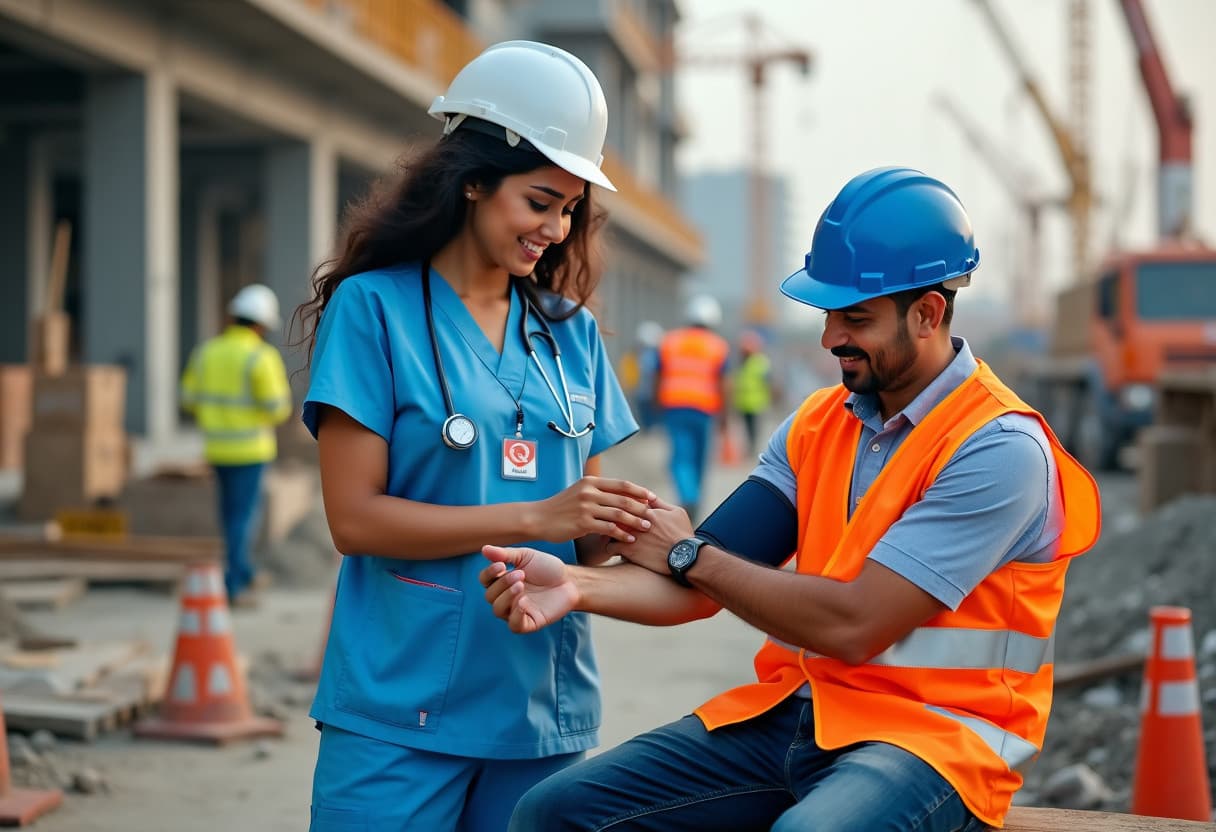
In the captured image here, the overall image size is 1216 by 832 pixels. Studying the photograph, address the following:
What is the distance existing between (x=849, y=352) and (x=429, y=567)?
3.20 feet

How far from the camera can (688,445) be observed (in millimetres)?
13695

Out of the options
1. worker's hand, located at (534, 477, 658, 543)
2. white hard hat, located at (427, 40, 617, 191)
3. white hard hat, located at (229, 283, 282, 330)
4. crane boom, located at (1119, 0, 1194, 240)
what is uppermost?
crane boom, located at (1119, 0, 1194, 240)

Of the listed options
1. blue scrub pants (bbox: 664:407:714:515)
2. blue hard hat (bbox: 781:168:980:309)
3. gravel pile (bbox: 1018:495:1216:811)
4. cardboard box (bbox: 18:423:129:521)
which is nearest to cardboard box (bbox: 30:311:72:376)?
cardboard box (bbox: 18:423:129:521)

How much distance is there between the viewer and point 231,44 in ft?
57.3

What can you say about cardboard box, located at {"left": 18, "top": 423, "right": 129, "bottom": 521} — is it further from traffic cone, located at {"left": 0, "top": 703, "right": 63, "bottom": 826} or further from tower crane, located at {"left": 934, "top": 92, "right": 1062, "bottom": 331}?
tower crane, located at {"left": 934, "top": 92, "right": 1062, "bottom": 331}

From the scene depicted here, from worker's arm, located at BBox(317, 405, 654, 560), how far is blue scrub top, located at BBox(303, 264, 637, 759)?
5 cm

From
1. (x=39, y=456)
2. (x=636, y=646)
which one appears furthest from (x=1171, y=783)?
(x=39, y=456)

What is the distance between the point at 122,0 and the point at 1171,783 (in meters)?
13.2

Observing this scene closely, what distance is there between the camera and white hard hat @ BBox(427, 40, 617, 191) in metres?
2.98

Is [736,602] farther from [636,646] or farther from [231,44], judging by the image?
[231,44]

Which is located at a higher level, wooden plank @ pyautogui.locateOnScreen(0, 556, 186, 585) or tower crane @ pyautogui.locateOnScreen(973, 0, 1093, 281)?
tower crane @ pyautogui.locateOnScreen(973, 0, 1093, 281)

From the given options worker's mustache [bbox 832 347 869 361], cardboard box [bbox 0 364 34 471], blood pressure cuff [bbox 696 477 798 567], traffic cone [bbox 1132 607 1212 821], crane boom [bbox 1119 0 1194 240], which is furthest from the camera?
crane boom [bbox 1119 0 1194 240]

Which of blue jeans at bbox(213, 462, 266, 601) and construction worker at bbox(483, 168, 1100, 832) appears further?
blue jeans at bbox(213, 462, 266, 601)

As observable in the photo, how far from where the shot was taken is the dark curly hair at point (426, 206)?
302 cm
